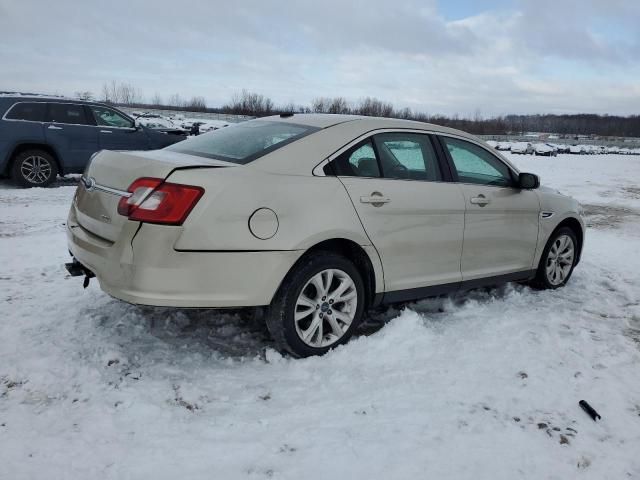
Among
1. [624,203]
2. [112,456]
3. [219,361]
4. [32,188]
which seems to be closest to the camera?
[112,456]

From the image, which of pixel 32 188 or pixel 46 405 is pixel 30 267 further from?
pixel 32 188

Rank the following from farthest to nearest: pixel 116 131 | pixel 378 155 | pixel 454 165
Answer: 1. pixel 116 131
2. pixel 454 165
3. pixel 378 155

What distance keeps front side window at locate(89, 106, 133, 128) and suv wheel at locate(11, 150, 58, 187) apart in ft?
3.92

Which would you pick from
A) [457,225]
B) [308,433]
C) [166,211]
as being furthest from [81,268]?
[457,225]

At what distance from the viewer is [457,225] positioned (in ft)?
13.7

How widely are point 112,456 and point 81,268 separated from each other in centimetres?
149

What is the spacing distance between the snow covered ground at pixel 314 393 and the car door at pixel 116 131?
6377 mm

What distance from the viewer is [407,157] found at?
4.06 m

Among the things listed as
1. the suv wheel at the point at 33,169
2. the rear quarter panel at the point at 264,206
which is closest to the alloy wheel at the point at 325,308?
the rear quarter panel at the point at 264,206

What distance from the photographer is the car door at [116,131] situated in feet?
34.4

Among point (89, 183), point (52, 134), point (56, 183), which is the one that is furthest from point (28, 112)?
point (89, 183)

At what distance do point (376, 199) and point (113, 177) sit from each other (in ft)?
5.51

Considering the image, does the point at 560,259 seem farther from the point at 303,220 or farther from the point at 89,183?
the point at 89,183

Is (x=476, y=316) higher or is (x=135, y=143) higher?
(x=135, y=143)
